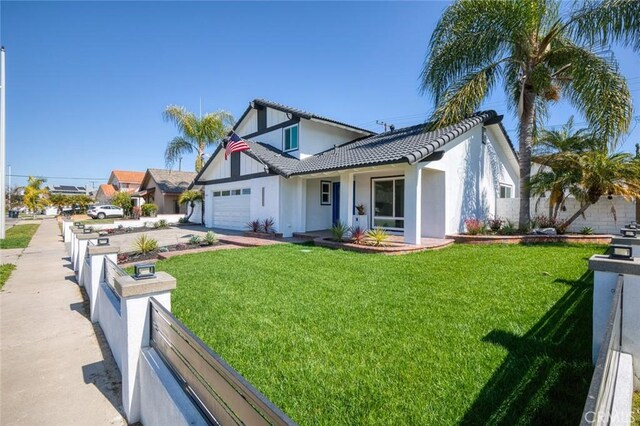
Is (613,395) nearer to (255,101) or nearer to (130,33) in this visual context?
(130,33)

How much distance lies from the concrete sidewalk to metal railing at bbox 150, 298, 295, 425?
108cm

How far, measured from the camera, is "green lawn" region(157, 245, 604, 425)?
2684mm

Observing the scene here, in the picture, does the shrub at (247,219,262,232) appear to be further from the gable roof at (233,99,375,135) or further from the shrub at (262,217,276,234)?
the gable roof at (233,99,375,135)

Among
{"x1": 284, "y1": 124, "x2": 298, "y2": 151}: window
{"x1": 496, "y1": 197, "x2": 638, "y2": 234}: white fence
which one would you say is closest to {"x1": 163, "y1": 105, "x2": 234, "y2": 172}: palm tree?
{"x1": 284, "y1": 124, "x2": 298, "y2": 151}: window

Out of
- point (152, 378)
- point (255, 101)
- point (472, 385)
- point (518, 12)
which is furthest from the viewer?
point (255, 101)

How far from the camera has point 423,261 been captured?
8.59m

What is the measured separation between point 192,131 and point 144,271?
2571 centimetres

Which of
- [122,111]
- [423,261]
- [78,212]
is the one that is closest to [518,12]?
[423,261]

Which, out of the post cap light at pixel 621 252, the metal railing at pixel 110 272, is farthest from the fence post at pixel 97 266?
the post cap light at pixel 621 252

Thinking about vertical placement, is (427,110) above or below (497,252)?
above

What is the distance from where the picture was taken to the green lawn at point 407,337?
8.80ft

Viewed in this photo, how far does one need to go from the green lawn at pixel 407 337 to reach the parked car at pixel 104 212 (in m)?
38.4

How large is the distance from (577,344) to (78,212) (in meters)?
66.7

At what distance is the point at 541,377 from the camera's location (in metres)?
3.00
